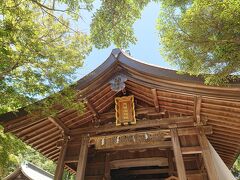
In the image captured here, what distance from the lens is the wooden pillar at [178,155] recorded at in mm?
5371

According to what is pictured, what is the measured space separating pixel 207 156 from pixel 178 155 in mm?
691

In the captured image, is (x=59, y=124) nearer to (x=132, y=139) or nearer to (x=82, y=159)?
(x=82, y=159)

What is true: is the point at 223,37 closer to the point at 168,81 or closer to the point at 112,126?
the point at 168,81

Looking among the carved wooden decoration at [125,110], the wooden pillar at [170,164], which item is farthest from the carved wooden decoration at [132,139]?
the wooden pillar at [170,164]

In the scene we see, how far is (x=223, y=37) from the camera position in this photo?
3.55 meters

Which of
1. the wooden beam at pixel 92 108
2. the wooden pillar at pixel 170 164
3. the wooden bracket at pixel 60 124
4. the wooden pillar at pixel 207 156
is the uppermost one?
the wooden beam at pixel 92 108

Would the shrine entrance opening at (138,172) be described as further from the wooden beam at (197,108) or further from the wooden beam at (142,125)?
the wooden beam at (197,108)

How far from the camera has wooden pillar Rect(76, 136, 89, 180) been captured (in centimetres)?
610

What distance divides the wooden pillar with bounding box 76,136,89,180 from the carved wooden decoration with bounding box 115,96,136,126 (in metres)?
1.13

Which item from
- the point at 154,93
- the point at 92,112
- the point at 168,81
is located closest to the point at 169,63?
the point at 168,81

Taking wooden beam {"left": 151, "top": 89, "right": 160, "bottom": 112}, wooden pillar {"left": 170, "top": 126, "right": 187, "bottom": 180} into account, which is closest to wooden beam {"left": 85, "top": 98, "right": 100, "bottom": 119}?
wooden beam {"left": 151, "top": 89, "right": 160, "bottom": 112}

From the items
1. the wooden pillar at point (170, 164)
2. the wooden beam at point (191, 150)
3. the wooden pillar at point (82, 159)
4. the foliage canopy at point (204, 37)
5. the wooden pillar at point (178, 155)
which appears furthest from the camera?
the wooden pillar at point (170, 164)

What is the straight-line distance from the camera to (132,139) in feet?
21.0

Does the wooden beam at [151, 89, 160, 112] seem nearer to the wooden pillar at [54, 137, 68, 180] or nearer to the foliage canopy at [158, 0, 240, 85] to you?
the foliage canopy at [158, 0, 240, 85]
